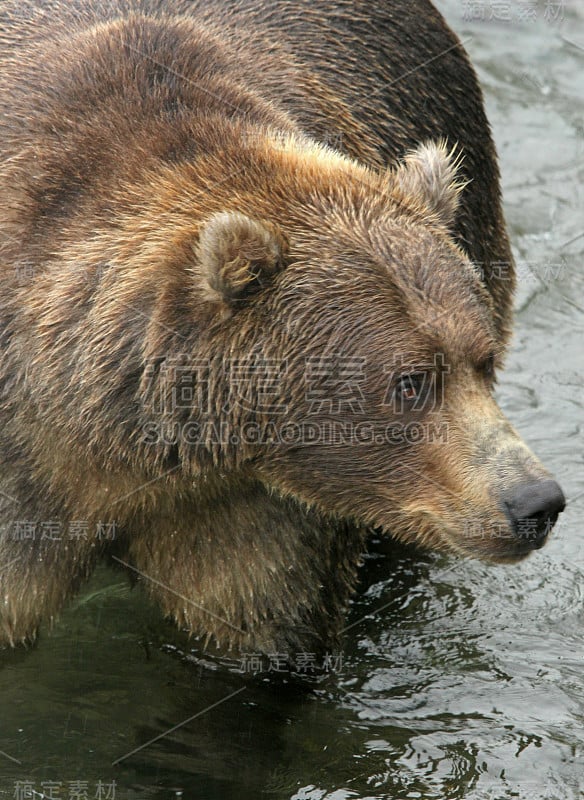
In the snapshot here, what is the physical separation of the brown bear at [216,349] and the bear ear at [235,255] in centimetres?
1

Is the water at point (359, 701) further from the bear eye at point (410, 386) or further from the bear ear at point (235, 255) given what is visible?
the bear ear at point (235, 255)

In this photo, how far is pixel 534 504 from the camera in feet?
20.9

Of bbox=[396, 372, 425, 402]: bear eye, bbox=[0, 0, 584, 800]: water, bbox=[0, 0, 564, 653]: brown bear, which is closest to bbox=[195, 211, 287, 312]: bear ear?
bbox=[0, 0, 564, 653]: brown bear

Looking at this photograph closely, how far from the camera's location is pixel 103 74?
729cm

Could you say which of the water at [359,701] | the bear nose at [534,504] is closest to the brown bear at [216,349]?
the bear nose at [534,504]

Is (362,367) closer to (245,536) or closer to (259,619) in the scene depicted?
(245,536)

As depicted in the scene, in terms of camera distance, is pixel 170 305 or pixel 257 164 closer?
pixel 170 305

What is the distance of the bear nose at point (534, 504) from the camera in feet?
20.9

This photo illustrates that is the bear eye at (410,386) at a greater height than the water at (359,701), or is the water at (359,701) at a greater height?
the bear eye at (410,386)

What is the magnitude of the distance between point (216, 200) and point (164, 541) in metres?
1.93

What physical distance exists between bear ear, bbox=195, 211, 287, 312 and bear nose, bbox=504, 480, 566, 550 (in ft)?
5.04

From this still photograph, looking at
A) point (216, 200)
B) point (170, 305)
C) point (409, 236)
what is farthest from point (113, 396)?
point (409, 236)

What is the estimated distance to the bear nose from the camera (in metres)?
6.36

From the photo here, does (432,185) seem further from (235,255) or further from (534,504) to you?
(534,504)
